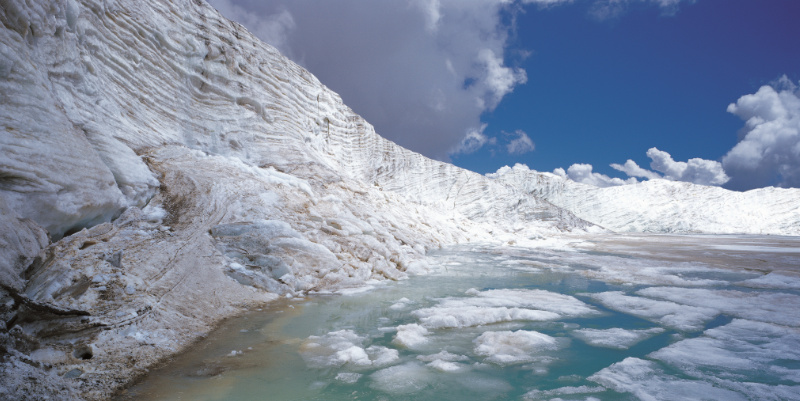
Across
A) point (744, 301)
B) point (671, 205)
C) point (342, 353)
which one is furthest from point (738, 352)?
point (671, 205)

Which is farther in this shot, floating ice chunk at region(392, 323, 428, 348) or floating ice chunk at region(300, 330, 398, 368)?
floating ice chunk at region(392, 323, 428, 348)

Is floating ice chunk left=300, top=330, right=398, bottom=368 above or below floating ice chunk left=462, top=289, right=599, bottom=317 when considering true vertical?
below

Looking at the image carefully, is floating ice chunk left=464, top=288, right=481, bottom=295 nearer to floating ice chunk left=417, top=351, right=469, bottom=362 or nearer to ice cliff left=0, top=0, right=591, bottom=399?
ice cliff left=0, top=0, right=591, bottom=399

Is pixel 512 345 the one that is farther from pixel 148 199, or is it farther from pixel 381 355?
pixel 148 199

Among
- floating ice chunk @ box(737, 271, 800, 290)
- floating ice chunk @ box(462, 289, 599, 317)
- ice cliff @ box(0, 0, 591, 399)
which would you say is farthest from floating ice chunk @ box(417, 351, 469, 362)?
floating ice chunk @ box(737, 271, 800, 290)

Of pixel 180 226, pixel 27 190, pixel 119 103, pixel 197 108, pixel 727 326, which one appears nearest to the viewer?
pixel 27 190

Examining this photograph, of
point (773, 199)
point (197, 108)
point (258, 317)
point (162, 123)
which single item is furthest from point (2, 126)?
point (773, 199)

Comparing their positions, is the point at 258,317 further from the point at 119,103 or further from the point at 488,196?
the point at 488,196
